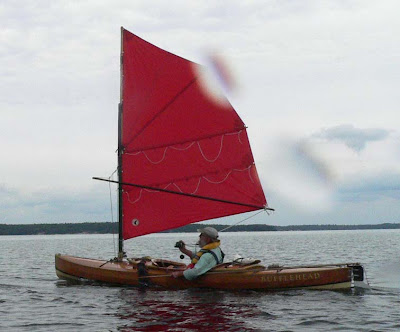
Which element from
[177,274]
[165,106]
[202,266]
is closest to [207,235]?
[202,266]

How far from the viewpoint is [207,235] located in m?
18.4

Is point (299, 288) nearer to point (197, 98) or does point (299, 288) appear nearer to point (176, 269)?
point (176, 269)

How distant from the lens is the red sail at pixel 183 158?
70.4 feet

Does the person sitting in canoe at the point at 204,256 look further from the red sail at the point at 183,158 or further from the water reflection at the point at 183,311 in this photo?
the red sail at the point at 183,158

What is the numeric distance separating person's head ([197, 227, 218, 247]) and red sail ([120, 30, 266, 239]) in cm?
283

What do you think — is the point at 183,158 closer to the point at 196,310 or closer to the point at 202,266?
the point at 202,266

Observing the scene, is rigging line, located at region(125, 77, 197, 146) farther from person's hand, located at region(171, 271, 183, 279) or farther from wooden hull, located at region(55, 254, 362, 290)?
person's hand, located at region(171, 271, 183, 279)

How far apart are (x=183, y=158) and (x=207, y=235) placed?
13.1ft

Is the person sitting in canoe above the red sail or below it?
below

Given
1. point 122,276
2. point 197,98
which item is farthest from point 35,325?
point 197,98

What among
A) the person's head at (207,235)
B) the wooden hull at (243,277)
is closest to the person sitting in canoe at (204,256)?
the person's head at (207,235)

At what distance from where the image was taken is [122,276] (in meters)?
20.2

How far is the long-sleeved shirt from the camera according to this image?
18.5 metres

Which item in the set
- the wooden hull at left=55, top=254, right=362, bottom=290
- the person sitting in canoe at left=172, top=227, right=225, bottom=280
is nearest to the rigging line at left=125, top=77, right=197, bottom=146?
the wooden hull at left=55, top=254, right=362, bottom=290
